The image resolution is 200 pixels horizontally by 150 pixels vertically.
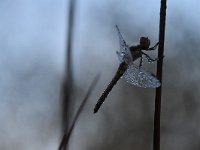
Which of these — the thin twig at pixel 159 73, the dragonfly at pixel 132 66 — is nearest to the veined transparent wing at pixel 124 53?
the dragonfly at pixel 132 66

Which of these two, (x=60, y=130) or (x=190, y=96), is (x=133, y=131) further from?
(x=60, y=130)

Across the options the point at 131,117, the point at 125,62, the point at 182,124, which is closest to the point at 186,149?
the point at 182,124

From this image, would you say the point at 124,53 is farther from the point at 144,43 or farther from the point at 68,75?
the point at 68,75

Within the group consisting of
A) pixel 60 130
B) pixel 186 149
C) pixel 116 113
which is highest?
pixel 60 130

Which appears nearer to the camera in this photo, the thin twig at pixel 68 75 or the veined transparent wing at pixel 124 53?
the thin twig at pixel 68 75

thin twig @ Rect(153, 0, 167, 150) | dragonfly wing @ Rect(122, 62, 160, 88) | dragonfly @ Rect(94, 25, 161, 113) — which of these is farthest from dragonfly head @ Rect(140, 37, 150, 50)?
thin twig @ Rect(153, 0, 167, 150)

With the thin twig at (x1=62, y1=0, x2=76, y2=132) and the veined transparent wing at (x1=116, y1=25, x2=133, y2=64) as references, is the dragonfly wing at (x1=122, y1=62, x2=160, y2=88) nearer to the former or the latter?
the veined transparent wing at (x1=116, y1=25, x2=133, y2=64)

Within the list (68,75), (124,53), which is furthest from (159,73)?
(124,53)

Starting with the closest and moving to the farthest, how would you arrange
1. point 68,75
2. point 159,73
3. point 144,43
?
point 159,73
point 68,75
point 144,43

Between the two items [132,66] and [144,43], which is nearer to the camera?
[144,43]

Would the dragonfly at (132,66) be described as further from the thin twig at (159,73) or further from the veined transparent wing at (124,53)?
the thin twig at (159,73)

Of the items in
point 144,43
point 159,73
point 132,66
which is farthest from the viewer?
point 132,66
